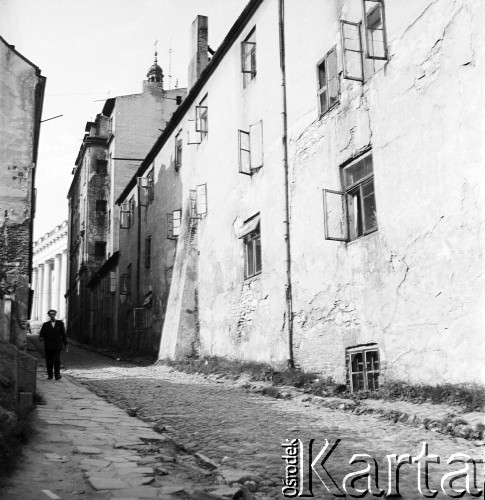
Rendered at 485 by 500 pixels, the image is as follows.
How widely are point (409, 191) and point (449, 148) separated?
3.23 ft

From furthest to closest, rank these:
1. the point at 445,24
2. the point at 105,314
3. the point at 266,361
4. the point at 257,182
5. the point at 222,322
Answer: the point at 105,314 < the point at 222,322 < the point at 257,182 < the point at 266,361 < the point at 445,24

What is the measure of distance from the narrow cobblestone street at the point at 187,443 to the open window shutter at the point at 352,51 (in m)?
5.52

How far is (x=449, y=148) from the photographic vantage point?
830 centimetres

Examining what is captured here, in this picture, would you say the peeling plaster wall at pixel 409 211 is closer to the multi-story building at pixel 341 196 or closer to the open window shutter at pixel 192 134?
the multi-story building at pixel 341 196

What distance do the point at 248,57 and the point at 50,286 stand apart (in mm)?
59052

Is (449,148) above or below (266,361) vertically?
above

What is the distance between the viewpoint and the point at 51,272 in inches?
2744

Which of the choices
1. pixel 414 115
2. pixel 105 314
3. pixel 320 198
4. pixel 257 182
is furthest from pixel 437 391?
pixel 105 314

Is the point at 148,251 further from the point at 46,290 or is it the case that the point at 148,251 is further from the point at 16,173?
the point at 46,290

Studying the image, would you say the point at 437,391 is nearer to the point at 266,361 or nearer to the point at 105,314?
the point at 266,361

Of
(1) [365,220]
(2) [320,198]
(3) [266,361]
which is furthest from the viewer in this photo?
(3) [266,361]

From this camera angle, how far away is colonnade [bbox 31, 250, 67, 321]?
62.9 meters

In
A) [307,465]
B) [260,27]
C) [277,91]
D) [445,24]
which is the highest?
[260,27]

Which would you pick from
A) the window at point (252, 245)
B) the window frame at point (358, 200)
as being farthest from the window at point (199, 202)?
the window frame at point (358, 200)
